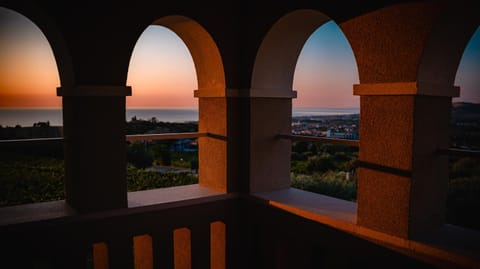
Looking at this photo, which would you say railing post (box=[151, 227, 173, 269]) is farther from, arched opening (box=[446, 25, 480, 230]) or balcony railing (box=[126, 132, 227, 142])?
arched opening (box=[446, 25, 480, 230])

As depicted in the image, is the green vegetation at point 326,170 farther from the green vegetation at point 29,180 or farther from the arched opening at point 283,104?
the green vegetation at point 29,180

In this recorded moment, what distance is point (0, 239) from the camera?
3.28m

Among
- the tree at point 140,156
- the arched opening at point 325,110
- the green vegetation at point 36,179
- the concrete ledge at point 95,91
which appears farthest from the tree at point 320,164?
the concrete ledge at point 95,91

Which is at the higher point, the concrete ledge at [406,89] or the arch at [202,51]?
the arch at [202,51]

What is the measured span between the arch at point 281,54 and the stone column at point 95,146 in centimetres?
157

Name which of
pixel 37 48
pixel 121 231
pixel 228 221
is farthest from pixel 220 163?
pixel 37 48

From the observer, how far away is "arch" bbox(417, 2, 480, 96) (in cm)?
280

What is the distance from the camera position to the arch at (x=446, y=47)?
9.18 feet

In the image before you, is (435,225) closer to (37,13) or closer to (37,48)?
(37,13)

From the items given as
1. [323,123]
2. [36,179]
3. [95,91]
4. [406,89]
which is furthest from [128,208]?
[36,179]

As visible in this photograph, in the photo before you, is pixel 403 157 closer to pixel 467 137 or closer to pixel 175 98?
pixel 467 137

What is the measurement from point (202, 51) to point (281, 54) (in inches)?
37.9

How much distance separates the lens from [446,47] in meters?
3.01

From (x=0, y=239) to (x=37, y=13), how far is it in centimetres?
205
